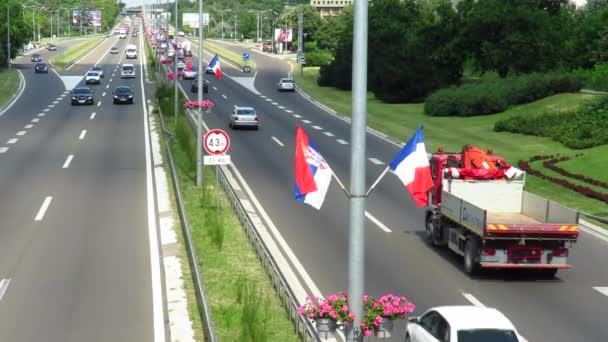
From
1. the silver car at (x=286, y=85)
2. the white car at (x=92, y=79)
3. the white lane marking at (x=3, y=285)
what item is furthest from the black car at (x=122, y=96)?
the white lane marking at (x=3, y=285)

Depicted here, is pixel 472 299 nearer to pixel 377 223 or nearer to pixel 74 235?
pixel 377 223

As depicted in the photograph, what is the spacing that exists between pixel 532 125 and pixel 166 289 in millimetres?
35707

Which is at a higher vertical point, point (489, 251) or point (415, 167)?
point (415, 167)

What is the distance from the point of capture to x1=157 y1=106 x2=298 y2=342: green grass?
621 inches

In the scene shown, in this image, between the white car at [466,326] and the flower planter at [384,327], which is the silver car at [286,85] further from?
the flower planter at [384,327]

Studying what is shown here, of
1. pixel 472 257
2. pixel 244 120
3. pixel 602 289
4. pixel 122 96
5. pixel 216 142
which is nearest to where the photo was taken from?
pixel 602 289

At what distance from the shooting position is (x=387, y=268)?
2169 cm

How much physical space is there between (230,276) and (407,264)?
15.0 feet

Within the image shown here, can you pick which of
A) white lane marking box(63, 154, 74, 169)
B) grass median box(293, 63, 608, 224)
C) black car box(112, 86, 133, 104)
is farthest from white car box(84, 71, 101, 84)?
white lane marking box(63, 154, 74, 169)

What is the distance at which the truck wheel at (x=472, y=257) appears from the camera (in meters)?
20.5

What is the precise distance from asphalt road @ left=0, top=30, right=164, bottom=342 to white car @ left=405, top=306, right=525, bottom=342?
4.88m

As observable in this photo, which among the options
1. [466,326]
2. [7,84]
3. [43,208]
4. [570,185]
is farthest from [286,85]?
[466,326]

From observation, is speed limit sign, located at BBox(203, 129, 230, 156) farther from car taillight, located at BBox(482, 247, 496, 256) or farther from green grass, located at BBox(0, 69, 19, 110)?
green grass, located at BBox(0, 69, 19, 110)

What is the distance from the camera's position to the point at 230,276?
20000 millimetres
